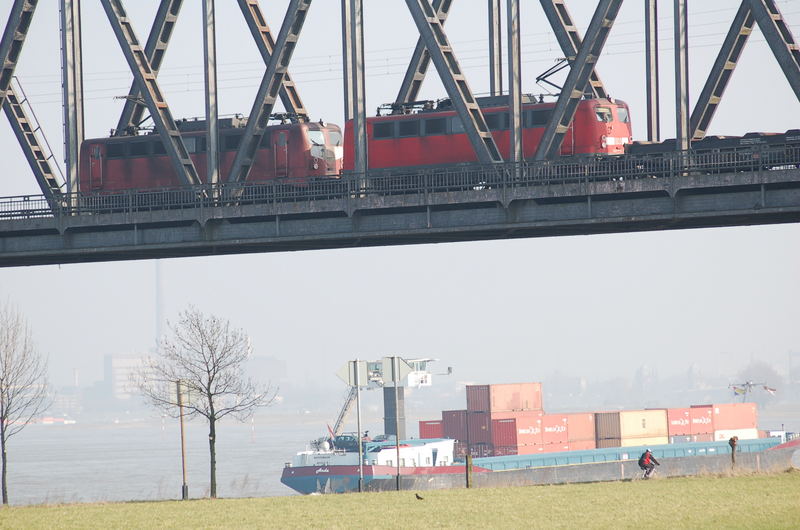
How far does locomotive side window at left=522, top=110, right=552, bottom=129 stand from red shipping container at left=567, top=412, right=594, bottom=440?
4671 cm

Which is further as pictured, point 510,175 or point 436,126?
point 436,126

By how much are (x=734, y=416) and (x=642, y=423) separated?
14.6 meters

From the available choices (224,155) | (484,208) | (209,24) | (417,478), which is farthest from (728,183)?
(417,478)

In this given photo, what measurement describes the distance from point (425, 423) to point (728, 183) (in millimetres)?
60664

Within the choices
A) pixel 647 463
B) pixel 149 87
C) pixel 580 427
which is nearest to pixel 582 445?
pixel 580 427

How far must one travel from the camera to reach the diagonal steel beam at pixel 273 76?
4069 cm

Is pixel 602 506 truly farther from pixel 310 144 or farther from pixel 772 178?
pixel 310 144

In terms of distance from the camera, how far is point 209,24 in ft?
142

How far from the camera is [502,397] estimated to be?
88.6 metres

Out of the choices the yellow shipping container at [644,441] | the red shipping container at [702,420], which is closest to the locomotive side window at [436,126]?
the yellow shipping container at [644,441]

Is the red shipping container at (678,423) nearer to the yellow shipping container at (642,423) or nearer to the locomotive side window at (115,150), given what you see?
the yellow shipping container at (642,423)

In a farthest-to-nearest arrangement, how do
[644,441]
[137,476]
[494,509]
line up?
[137,476] → [644,441] → [494,509]

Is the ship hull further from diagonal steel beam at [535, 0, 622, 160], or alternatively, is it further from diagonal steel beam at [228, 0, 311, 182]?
diagonal steel beam at [535, 0, 622, 160]

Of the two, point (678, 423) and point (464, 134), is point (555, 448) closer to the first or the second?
point (678, 423)
